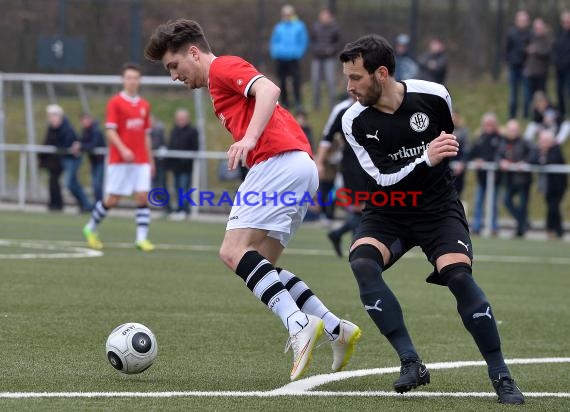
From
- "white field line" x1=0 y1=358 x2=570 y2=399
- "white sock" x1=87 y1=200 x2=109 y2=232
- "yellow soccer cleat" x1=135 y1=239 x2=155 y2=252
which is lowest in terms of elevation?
"yellow soccer cleat" x1=135 y1=239 x2=155 y2=252

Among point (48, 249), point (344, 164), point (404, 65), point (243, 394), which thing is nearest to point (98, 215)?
point (48, 249)

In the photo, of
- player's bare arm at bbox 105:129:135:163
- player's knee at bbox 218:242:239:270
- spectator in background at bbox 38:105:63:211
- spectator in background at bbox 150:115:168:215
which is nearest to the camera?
player's knee at bbox 218:242:239:270

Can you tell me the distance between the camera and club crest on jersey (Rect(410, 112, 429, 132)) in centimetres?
629

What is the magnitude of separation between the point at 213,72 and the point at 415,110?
3.87 ft

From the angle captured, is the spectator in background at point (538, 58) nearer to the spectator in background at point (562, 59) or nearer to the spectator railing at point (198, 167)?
the spectator in background at point (562, 59)

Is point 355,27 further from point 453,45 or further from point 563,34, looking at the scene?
point 563,34

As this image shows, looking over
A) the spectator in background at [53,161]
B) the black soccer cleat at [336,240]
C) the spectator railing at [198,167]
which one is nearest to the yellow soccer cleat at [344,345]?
the black soccer cleat at [336,240]

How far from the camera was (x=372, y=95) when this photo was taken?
246 inches

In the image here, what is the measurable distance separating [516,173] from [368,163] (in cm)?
1536

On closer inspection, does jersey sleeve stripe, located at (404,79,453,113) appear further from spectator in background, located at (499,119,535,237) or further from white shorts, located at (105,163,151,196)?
spectator in background, located at (499,119,535,237)

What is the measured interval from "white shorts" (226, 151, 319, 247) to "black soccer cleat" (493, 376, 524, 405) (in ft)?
4.88

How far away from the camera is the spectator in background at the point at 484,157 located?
21.4 metres

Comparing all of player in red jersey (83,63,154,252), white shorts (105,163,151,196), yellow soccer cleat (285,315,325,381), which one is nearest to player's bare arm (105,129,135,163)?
player in red jersey (83,63,154,252)

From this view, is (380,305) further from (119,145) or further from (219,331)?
(119,145)
